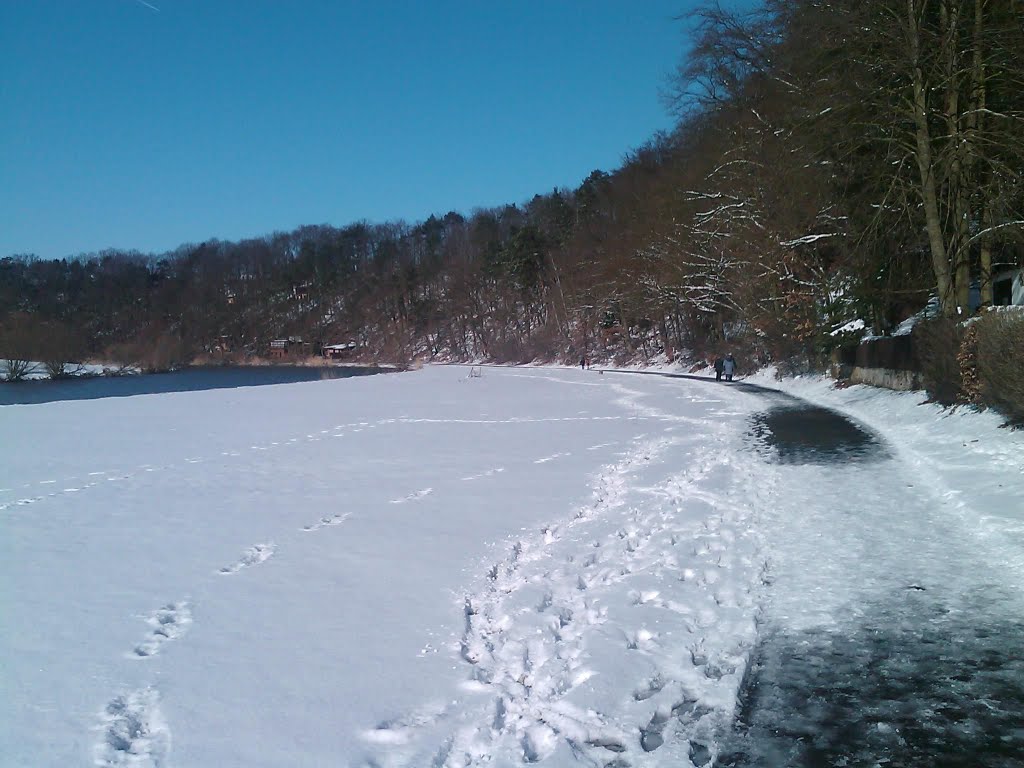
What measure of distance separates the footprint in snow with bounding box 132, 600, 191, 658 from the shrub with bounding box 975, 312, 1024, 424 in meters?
9.64

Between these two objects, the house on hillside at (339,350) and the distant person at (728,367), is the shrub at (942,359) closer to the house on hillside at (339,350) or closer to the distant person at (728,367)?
the distant person at (728,367)

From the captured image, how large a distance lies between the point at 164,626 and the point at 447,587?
194cm

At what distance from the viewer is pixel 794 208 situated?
2188cm

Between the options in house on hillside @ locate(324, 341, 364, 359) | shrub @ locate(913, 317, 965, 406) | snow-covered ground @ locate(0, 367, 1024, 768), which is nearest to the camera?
snow-covered ground @ locate(0, 367, 1024, 768)

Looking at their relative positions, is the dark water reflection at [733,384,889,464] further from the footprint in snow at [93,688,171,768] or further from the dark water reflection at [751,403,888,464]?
the footprint in snow at [93,688,171,768]

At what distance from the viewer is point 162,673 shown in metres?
4.12

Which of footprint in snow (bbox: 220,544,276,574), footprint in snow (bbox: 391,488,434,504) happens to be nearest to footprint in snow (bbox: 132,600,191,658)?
footprint in snow (bbox: 220,544,276,574)

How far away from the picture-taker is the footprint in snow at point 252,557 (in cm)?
610

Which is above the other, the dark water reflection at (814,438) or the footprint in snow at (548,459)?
the dark water reflection at (814,438)

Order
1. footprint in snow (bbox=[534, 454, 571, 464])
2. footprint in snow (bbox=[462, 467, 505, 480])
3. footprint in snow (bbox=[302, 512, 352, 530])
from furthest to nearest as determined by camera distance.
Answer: footprint in snow (bbox=[534, 454, 571, 464]) < footprint in snow (bbox=[462, 467, 505, 480]) < footprint in snow (bbox=[302, 512, 352, 530])

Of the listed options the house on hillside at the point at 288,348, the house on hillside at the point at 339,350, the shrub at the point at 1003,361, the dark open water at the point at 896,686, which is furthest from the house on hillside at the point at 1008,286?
the house on hillside at the point at 339,350

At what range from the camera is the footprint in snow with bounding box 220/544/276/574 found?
20.0 feet

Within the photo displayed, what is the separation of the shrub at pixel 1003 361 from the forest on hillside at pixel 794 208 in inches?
138

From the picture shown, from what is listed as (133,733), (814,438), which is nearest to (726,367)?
(814,438)
